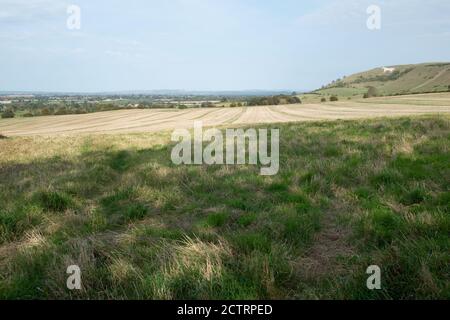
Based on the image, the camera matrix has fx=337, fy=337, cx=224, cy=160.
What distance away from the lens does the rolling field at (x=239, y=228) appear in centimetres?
401

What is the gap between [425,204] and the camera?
6.14 m

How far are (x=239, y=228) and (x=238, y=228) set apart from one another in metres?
0.02

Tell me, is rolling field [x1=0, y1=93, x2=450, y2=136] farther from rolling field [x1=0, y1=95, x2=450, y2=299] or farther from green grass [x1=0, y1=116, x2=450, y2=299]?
green grass [x1=0, y1=116, x2=450, y2=299]

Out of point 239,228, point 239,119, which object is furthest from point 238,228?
point 239,119

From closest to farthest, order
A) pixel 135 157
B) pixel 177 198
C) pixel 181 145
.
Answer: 1. pixel 177 198
2. pixel 135 157
3. pixel 181 145

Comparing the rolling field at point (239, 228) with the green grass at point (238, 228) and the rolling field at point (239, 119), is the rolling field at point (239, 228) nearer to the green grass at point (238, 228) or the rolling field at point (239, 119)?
the green grass at point (238, 228)

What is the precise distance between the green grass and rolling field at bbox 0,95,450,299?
0.02 meters

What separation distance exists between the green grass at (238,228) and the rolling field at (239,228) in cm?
2

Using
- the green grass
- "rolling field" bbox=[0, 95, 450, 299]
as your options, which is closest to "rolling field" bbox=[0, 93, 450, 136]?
"rolling field" bbox=[0, 95, 450, 299]

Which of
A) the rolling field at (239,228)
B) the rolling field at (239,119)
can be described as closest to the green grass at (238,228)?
the rolling field at (239,228)

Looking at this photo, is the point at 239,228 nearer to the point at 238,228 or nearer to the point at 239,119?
the point at 238,228
